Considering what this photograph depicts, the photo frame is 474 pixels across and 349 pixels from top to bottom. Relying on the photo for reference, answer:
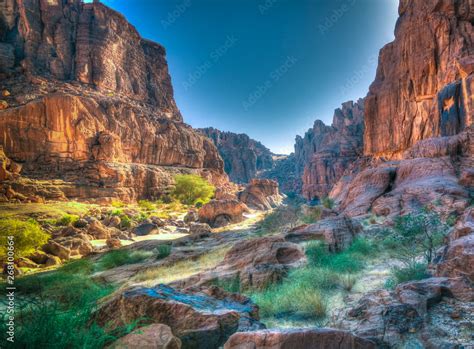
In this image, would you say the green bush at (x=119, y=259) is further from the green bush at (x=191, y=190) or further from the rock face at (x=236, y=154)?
the rock face at (x=236, y=154)

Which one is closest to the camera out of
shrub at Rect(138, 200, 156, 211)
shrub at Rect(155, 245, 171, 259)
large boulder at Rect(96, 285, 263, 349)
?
large boulder at Rect(96, 285, 263, 349)

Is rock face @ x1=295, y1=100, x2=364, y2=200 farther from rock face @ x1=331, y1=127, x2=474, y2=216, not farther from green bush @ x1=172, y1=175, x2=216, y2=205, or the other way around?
rock face @ x1=331, y1=127, x2=474, y2=216

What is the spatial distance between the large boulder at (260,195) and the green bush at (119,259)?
33.4 meters

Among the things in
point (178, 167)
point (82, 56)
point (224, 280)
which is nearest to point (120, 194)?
point (178, 167)

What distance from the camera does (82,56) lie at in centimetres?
5222

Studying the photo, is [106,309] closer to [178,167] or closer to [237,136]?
[178,167]

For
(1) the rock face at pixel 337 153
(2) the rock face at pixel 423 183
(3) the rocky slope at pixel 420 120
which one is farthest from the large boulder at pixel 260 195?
(2) the rock face at pixel 423 183

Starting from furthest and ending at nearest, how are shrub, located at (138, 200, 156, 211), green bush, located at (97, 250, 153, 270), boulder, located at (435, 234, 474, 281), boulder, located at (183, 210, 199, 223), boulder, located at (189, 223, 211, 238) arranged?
shrub, located at (138, 200, 156, 211), boulder, located at (183, 210, 199, 223), boulder, located at (189, 223, 211, 238), green bush, located at (97, 250, 153, 270), boulder, located at (435, 234, 474, 281)

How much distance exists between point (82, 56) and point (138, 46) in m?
19.1

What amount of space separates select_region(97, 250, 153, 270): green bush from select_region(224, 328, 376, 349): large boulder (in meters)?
11.0

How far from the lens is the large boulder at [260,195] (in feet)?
150

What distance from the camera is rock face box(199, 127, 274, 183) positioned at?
4528 inches

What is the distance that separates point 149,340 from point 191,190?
150 ft

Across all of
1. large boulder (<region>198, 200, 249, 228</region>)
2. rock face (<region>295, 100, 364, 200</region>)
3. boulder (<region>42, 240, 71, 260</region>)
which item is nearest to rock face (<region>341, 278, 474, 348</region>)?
boulder (<region>42, 240, 71, 260</region>)
